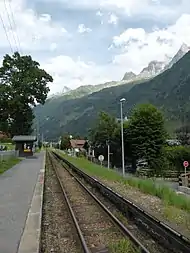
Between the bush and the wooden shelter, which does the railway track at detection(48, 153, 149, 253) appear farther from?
the bush

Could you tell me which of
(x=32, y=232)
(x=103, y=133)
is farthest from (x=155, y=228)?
(x=103, y=133)

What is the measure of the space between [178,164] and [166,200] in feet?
168

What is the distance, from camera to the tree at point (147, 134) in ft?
210

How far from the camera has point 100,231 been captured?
11.2 metres

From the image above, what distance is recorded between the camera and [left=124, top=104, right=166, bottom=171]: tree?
6394 centimetres

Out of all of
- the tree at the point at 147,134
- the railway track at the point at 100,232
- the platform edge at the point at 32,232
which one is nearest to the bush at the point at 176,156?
the tree at the point at 147,134

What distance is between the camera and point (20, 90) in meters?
69.8

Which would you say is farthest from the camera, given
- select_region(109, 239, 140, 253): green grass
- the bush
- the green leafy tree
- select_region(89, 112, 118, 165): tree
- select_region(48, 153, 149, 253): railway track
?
the green leafy tree

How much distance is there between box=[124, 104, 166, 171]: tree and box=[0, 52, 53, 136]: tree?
52.0ft

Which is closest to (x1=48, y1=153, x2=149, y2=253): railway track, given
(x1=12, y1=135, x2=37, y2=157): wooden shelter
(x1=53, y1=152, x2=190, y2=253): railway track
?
(x1=53, y1=152, x2=190, y2=253): railway track

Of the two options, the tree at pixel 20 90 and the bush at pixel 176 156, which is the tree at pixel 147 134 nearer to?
the bush at pixel 176 156

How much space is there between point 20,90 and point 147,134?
21.7 metres

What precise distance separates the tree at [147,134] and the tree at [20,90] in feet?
52.0

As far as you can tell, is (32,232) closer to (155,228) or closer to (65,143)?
(155,228)
